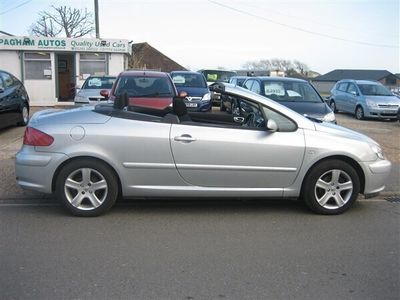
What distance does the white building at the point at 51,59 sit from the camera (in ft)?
67.6

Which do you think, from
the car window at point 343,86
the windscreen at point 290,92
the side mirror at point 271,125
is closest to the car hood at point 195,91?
the windscreen at point 290,92

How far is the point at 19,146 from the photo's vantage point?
9.76 meters

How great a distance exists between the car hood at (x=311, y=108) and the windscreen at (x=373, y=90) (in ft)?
29.0

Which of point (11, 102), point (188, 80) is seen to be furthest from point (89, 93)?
point (188, 80)

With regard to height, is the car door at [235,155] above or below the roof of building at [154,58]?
below

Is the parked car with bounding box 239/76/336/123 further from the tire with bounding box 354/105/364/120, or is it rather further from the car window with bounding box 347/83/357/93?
the car window with bounding box 347/83/357/93

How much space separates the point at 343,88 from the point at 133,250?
18.0 meters

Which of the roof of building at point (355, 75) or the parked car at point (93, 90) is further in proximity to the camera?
the roof of building at point (355, 75)

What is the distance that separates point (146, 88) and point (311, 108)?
11.9 feet

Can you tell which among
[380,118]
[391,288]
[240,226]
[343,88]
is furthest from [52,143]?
[343,88]

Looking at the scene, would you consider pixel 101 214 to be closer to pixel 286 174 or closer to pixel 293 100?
pixel 286 174

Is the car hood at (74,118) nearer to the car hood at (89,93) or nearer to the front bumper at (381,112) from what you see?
the car hood at (89,93)

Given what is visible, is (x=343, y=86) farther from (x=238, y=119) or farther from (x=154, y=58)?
(x=154, y=58)

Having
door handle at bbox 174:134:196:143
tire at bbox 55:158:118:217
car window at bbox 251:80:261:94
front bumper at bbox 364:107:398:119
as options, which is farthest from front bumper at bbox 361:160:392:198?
front bumper at bbox 364:107:398:119
